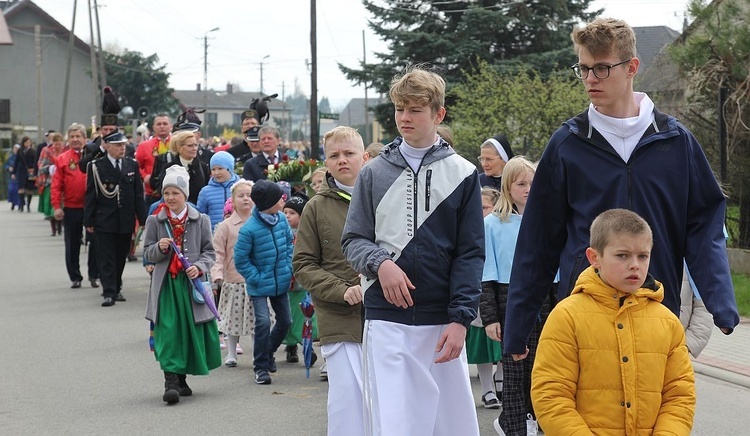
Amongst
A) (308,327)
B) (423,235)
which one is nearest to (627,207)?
(423,235)

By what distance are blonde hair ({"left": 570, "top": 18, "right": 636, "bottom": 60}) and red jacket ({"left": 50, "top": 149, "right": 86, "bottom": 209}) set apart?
1440 centimetres

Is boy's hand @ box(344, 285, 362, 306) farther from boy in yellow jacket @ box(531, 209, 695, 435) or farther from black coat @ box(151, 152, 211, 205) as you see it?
black coat @ box(151, 152, 211, 205)

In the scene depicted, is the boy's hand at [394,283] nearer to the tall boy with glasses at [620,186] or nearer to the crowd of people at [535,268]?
the crowd of people at [535,268]

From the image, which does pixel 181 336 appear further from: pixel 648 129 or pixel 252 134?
pixel 252 134

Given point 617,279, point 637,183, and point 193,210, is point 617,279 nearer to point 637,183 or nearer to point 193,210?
point 637,183

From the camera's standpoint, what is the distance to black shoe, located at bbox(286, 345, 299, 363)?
1113 centimetres

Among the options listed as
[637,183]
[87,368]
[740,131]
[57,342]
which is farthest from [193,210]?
[740,131]

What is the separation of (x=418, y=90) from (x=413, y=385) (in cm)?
127

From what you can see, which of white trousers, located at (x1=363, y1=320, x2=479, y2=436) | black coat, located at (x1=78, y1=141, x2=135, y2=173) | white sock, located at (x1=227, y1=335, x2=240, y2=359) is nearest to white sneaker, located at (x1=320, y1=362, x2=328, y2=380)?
white sock, located at (x1=227, y1=335, x2=240, y2=359)

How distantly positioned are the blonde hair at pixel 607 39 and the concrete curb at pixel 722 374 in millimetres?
5894

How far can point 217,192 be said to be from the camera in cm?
1319

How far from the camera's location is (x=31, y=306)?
1569cm

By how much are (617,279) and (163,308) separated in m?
5.84

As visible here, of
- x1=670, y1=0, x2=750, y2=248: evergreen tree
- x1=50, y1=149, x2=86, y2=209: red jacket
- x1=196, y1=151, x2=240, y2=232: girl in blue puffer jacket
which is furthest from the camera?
x1=50, y1=149, x2=86, y2=209: red jacket
